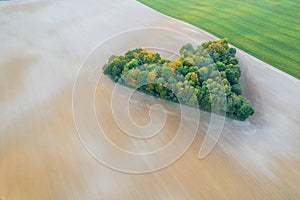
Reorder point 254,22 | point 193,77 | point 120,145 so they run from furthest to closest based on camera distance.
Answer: point 254,22 → point 193,77 → point 120,145

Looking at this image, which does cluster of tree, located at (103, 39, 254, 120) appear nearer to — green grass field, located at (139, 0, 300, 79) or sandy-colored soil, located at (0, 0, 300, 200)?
sandy-colored soil, located at (0, 0, 300, 200)

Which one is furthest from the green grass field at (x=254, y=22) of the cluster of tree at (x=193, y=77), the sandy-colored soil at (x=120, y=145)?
the cluster of tree at (x=193, y=77)

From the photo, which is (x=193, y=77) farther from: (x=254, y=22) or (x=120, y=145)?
(x=254, y=22)

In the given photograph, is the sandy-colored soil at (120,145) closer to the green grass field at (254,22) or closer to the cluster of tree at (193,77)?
the cluster of tree at (193,77)

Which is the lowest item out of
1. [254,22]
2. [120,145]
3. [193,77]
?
[120,145]

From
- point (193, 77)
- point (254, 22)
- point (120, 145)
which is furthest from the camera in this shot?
point (254, 22)

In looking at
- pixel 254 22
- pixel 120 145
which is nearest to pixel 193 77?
pixel 120 145
